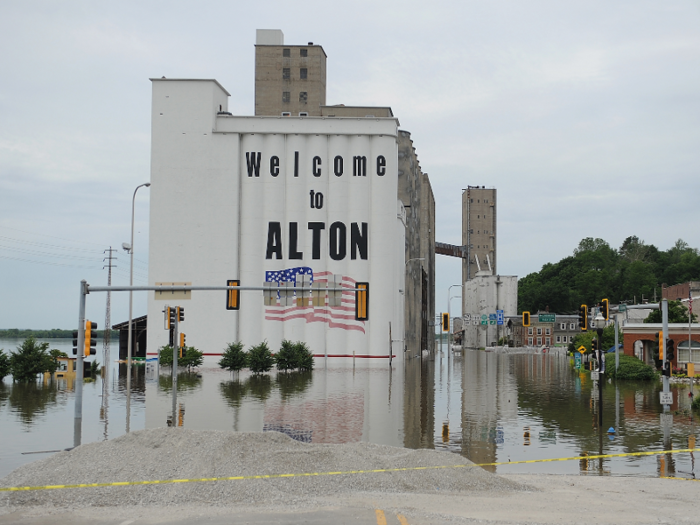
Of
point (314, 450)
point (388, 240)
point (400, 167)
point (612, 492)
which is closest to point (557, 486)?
point (612, 492)

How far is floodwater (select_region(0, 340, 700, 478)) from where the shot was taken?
22281 millimetres

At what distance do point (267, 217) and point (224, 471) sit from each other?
2276 inches

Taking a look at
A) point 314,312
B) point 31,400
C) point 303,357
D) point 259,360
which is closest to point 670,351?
point 31,400

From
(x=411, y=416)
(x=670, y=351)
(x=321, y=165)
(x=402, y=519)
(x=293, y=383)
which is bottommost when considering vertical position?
(x=293, y=383)

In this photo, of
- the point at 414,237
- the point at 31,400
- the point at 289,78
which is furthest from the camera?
the point at 414,237

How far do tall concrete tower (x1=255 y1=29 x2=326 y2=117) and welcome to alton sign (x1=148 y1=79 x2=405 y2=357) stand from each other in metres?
38.8

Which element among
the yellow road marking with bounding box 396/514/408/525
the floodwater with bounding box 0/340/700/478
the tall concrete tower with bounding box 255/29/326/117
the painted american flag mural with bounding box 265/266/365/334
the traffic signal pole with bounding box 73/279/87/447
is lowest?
the floodwater with bounding box 0/340/700/478

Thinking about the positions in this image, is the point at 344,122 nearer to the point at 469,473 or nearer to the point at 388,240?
the point at 388,240

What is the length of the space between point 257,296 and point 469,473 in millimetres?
57759

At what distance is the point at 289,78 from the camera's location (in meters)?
112

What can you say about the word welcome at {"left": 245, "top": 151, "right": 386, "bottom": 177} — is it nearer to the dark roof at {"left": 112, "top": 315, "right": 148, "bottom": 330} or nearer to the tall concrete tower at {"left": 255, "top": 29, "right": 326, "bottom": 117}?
the dark roof at {"left": 112, "top": 315, "right": 148, "bottom": 330}

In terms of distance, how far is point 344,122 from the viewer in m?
74.0

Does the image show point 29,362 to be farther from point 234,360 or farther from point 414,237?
A: point 414,237

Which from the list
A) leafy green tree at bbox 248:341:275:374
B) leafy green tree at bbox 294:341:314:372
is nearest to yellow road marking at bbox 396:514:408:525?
leafy green tree at bbox 248:341:275:374
